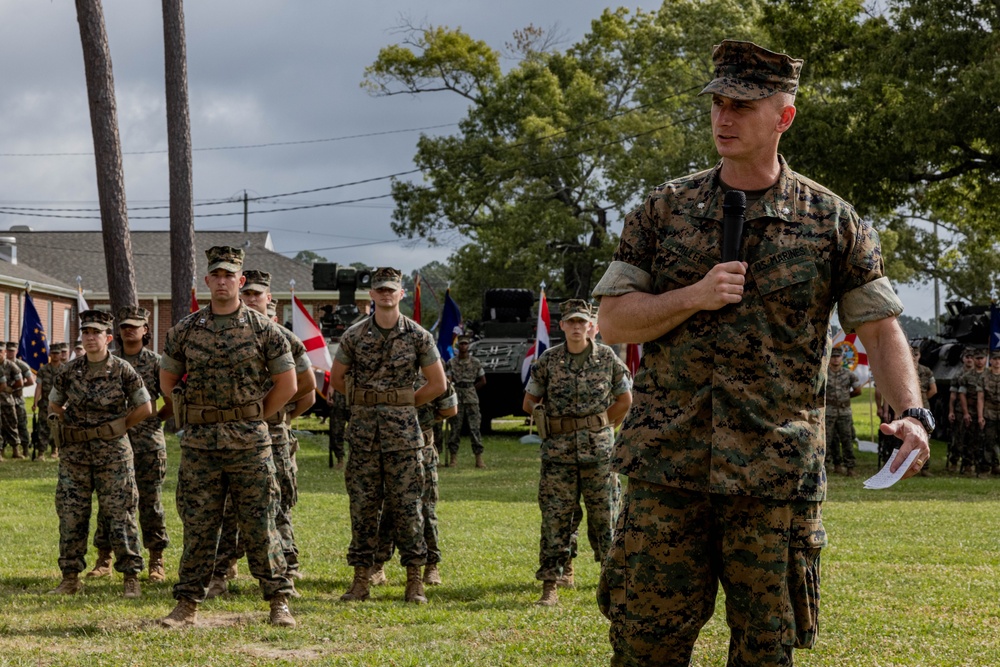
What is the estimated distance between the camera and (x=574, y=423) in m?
9.23

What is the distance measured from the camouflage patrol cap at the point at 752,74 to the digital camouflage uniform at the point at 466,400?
59.2 feet

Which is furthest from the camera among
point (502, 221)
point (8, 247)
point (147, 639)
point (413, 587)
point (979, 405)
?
point (8, 247)

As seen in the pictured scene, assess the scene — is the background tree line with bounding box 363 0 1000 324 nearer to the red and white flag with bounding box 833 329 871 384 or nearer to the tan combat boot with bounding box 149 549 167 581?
the red and white flag with bounding box 833 329 871 384

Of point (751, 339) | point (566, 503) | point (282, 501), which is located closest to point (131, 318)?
point (282, 501)

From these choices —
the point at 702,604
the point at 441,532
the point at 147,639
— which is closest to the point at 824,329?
the point at 702,604

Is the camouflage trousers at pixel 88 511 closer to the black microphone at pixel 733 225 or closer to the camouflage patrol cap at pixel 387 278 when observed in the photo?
the camouflage patrol cap at pixel 387 278

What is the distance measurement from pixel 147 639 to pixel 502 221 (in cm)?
3571

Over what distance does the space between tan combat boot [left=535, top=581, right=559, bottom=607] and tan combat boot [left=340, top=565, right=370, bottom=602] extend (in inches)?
51.5

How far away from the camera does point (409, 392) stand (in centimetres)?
920

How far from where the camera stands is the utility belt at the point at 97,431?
9336 millimetres

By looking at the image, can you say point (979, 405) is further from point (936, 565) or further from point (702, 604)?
point (702, 604)

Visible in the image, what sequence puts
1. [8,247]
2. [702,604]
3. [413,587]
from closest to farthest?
[702,604], [413,587], [8,247]

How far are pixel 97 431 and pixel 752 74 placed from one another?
692 cm

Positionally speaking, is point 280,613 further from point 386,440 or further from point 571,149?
point 571,149
